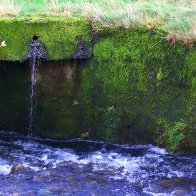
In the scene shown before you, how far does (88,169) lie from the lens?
689 cm

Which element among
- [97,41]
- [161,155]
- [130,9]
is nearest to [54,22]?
[97,41]

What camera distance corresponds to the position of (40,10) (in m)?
8.23

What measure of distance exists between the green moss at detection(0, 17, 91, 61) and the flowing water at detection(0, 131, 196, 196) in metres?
1.53

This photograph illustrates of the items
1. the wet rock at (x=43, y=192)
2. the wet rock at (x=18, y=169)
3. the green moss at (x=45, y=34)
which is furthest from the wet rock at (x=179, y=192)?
the green moss at (x=45, y=34)

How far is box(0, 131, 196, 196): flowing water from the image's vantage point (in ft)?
20.7

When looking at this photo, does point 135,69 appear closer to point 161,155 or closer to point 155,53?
point 155,53

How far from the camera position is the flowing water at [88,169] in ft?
20.7

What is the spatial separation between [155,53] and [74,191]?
2.60 metres

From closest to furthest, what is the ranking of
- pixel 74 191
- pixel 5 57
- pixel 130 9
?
1. pixel 74 191
2. pixel 5 57
3. pixel 130 9

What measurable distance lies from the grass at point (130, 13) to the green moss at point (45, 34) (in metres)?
0.33

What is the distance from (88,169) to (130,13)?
274 cm

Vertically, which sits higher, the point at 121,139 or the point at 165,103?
the point at 165,103

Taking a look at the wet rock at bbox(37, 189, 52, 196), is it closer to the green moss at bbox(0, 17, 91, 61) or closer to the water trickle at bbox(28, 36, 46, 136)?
the water trickle at bbox(28, 36, 46, 136)

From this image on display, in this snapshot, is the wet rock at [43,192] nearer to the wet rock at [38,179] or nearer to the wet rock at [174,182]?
the wet rock at [38,179]
